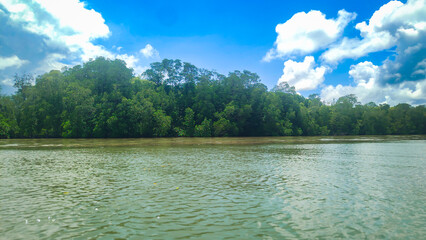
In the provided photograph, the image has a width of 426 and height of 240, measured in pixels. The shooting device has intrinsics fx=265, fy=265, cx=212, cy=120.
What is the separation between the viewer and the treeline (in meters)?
86.1

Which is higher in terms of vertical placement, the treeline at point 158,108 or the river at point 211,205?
the treeline at point 158,108

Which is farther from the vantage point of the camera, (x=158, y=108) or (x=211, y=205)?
(x=158, y=108)

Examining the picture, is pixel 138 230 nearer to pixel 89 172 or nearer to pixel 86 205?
pixel 86 205

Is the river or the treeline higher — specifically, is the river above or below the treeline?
below

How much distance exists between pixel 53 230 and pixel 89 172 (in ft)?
34.2

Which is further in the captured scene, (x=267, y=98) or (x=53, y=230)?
(x=267, y=98)

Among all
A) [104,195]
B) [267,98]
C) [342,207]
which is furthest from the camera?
[267,98]

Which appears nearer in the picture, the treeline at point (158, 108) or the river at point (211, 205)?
the river at point (211, 205)

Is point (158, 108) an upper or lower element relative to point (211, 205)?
upper

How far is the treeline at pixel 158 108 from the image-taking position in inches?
3391

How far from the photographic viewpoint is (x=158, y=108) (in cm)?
9488

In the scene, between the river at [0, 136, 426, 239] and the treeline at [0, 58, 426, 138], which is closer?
the river at [0, 136, 426, 239]

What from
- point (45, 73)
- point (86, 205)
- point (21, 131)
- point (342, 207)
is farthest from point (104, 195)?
point (45, 73)

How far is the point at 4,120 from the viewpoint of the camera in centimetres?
8625
